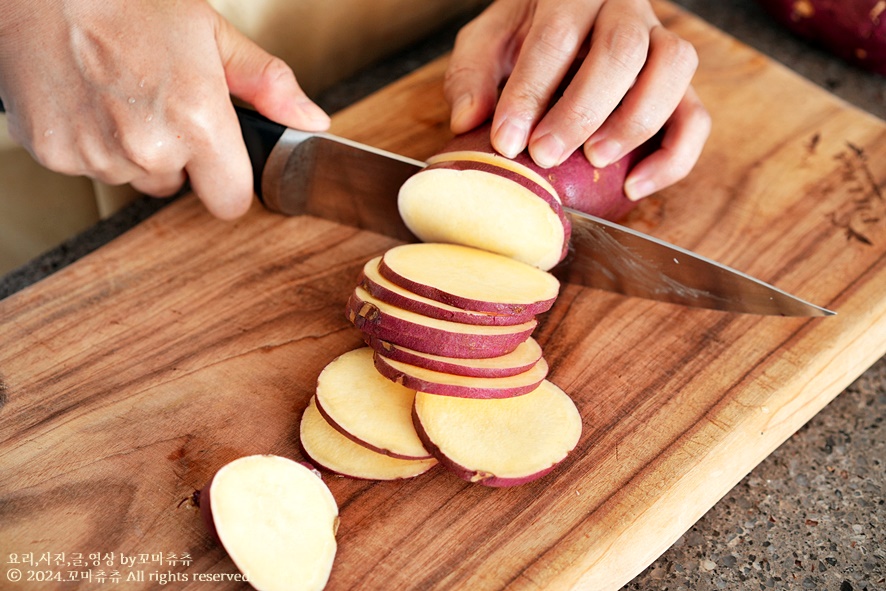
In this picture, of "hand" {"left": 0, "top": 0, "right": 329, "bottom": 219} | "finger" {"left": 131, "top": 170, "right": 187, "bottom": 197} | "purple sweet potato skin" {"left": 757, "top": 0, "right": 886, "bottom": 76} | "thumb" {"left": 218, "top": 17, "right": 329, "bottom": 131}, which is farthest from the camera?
"purple sweet potato skin" {"left": 757, "top": 0, "right": 886, "bottom": 76}

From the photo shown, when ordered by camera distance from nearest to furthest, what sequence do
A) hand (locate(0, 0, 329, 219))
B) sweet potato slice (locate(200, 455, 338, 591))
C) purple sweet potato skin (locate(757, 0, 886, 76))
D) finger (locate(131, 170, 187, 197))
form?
sweet potato slice (locate(200, 455, 338, 591)) → hand (locate(0, 0, 329, 219)) → finger (locate(131, 170, 187, 197)) → purple sweet potato skin (locate(757, 0, 886, 76))

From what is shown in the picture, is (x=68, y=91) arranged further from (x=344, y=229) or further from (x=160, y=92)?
(x=344, y=229)

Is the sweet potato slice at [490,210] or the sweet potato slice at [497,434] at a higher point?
the sweet potato slice at [490,210]

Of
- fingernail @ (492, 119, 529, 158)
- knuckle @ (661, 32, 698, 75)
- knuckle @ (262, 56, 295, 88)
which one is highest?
knuckle @ (262, 56, 295, 88)

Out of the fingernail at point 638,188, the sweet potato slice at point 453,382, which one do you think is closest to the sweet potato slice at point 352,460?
the sweet potato slice at point 453,382

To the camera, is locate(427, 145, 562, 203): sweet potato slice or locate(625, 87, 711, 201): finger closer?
locate(427, 145, 562, 203): sweet potato slice

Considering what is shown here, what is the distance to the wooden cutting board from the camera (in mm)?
1713

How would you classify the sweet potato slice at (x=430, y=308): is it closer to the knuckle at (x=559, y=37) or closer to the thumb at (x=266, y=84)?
the thumb at (x=266, y=84)

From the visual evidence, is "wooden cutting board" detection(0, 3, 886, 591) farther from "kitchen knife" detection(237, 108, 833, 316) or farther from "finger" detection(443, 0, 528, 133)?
"finger" detection(443, 0, 528, 133)

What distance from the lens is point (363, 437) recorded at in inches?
69.0

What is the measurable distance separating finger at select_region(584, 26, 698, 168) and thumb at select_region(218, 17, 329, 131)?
779 millimetres

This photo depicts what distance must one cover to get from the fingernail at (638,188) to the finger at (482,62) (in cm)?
45

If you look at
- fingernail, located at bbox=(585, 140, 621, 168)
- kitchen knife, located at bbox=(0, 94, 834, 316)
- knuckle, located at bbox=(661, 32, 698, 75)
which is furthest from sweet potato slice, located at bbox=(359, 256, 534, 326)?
knuckle, located at bbox=(661, 32, 698, 75)

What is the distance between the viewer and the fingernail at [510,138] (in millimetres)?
2090
